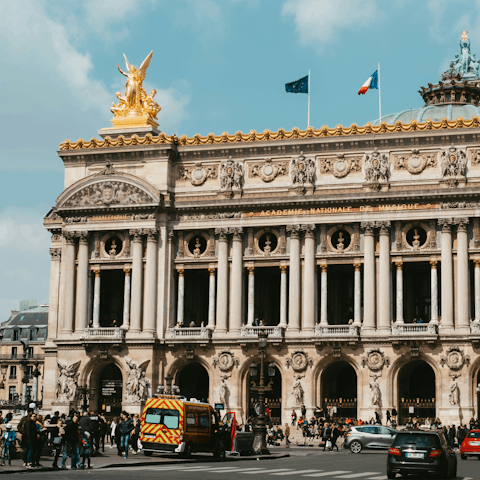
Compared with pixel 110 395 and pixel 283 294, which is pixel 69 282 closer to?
pixel 110 395

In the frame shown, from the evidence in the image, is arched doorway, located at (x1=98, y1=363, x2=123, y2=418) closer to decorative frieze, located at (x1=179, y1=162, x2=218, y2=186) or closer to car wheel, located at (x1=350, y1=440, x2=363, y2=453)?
decorative frieze, located at (x1=179, y1=162, x2=218, y2=186)

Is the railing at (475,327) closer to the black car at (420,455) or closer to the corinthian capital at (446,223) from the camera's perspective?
the corinthian capital at (446,223)

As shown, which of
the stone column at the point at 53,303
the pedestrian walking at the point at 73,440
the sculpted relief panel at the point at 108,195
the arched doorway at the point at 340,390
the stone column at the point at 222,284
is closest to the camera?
the pedestrian walking at the point at 73,440

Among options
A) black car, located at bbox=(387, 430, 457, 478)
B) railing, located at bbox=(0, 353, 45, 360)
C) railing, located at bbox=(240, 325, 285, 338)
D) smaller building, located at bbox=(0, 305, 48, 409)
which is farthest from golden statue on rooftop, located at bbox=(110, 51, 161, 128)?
railing, located at bbox=(0, 353, 45, 360)

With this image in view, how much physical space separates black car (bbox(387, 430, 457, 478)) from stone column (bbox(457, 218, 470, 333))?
105 ft

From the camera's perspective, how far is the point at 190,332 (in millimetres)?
70188

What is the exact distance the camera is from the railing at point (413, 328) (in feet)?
213

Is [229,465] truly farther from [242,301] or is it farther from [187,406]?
[242,301]

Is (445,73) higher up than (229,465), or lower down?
higher up

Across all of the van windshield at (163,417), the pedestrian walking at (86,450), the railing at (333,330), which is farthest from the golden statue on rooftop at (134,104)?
the pedestrian walking at (86,450)

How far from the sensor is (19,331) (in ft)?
421

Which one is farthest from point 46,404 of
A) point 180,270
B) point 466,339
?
point 466,339

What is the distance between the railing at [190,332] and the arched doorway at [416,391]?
13.8 meters

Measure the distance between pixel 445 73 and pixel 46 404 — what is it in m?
50.7
